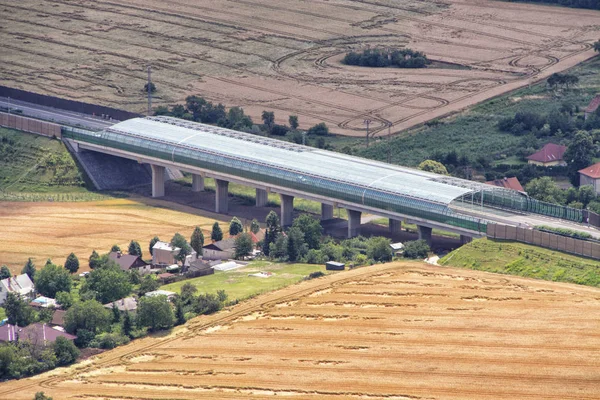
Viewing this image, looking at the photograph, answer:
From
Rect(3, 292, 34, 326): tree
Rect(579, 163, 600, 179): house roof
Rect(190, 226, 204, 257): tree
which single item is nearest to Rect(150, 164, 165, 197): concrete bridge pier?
Rect(190, 226, 204, 257): tree

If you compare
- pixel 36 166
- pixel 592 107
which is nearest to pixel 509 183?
pixel 592 107

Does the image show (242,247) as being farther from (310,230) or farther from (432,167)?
(432,167)

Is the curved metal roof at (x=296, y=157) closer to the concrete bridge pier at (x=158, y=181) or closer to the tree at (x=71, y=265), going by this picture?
the concrete bridge pier at (x=158, y=181)

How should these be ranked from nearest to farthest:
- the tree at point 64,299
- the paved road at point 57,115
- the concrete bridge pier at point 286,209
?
1. the tree at point 64,299
2. the concrete bridge pier at point 286,209
3. the paved road at point 57,115

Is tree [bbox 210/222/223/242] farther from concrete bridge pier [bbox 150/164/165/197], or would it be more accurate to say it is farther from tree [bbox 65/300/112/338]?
tree [bbox 65/300/112/338]

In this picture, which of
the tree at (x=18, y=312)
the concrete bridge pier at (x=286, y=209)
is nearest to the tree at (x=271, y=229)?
the concrete bridge pier at (x=286, y=209)

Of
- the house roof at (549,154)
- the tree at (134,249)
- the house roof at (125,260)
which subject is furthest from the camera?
the house roof at (549,154)
